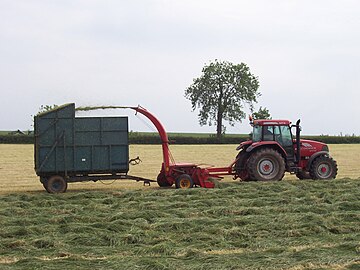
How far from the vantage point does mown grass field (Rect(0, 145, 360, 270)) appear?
7793 millimetres

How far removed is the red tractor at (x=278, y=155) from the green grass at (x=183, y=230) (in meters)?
2.71

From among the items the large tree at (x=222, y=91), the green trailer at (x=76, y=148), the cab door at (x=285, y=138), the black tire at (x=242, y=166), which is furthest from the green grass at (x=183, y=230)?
the large tree at (x=222, y=91)

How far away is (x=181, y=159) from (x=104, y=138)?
59.7ft

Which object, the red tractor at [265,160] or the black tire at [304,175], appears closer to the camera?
the red tractor at [265,160]

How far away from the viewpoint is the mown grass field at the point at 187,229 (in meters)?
7.79

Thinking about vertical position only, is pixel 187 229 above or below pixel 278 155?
below

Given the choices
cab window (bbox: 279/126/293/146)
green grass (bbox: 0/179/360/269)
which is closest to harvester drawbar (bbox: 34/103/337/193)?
cab window (bbox: 279/126/293/146)

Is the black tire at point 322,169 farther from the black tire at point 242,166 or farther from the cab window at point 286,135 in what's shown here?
the black tire at point 242,166

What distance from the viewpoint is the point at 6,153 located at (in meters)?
35.9

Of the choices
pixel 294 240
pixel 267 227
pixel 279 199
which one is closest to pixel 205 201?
pixel 279 199

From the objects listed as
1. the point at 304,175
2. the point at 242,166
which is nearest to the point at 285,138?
the point at 242,166

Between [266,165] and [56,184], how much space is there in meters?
6.05

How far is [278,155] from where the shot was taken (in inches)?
688

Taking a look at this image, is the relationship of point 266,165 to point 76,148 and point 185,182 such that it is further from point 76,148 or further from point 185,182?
point 76,148
